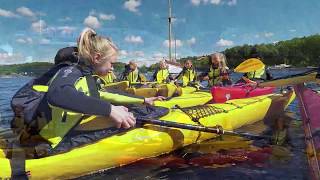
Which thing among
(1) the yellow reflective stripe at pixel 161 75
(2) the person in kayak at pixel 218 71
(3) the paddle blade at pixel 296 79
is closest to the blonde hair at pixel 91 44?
(3) the paddle blade at pixel 296 79

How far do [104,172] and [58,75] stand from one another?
4.50ft

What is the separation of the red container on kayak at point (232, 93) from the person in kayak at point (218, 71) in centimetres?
184

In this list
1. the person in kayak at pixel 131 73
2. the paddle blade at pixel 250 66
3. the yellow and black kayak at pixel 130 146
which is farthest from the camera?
the person in kayak at pixel 131 73

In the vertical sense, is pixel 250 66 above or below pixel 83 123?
above

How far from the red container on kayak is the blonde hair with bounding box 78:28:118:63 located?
16.6 feet

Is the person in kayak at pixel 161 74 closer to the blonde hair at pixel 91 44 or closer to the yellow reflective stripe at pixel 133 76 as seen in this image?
the yellow reflective stripe at pixel 133 76

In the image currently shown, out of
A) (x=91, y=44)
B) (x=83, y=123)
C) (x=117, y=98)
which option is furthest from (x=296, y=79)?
(x=83, y=123)

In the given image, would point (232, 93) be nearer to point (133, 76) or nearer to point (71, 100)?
point (71, 100)

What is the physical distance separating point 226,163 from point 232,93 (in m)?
3.81

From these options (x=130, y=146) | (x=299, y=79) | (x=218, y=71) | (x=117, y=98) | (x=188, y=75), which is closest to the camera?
(x=299, y=79)

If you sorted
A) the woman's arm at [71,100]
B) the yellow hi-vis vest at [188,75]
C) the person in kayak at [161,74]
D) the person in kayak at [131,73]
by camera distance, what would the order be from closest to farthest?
the woman's arm at [71,100] → the yellow hi-vis vest at [188,75] → the person in kayak at [131,73] → the person in kayak at [161,74]

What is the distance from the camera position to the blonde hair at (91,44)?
3881 millimetres

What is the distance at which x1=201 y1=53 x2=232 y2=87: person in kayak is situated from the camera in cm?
1120

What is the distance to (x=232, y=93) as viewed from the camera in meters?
8.80
